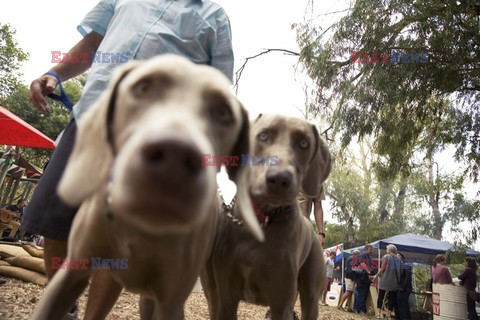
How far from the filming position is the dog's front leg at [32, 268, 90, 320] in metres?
1.75

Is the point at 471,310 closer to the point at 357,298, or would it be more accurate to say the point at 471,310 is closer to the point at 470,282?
the point at 470,282

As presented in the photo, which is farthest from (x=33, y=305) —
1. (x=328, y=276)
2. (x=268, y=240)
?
(x=328, y=276)

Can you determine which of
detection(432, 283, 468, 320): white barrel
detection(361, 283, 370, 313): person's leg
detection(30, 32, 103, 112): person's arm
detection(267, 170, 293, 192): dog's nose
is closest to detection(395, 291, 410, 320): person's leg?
detection(361, 283, 370, 313): person's leg

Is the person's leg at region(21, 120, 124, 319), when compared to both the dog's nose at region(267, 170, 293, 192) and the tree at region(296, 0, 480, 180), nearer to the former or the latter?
the dog's nose at region(267, 170, 293, 192)

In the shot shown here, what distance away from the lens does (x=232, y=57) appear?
278 cm

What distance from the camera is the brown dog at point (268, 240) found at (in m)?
2.43

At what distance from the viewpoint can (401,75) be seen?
8.26 metres

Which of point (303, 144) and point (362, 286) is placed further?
point (362, 286)

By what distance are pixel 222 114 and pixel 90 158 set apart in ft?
1.63

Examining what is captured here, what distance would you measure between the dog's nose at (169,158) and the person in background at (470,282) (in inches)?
401

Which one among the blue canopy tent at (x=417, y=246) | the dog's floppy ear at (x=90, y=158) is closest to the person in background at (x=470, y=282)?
the blue canopy tent at (x=417, y=246)

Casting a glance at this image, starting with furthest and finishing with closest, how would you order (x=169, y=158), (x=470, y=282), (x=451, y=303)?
1. (x=470, y=282)
2. (x=451, y=303)
3. (x=169, y=158)

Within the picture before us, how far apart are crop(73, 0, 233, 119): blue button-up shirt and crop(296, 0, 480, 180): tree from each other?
6.28 metres

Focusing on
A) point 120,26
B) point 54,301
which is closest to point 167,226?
point 54,301
